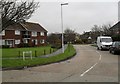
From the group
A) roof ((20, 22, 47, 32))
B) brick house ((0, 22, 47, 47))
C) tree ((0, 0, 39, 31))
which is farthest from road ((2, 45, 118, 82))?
roof ((20, 22, 47, 32))

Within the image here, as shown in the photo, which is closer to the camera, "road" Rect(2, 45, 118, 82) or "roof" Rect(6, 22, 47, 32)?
"road" Rect(2, 45, 118, 82)

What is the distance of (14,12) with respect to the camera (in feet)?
60.9

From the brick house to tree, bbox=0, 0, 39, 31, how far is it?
36052mm

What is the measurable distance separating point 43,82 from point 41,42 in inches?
2703

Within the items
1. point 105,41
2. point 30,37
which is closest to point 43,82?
point 105,41

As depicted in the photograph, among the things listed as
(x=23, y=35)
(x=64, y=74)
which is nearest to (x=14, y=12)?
(x=64, y=74)

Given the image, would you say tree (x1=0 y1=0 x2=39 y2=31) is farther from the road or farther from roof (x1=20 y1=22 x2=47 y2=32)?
roof (x1=20 y1=22 x2=47 y2=32)

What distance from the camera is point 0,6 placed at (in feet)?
58.3

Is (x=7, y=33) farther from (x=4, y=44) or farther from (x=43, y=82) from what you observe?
(x=43, y=82)

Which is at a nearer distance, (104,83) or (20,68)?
(104,83)

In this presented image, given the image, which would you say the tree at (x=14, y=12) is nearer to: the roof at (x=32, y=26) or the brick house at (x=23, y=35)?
the brick house at (x=23, y=35)

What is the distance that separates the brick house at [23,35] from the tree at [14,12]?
3605 cm

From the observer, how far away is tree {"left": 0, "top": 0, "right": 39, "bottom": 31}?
59.5ft

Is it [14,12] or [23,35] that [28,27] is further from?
[14,12]
